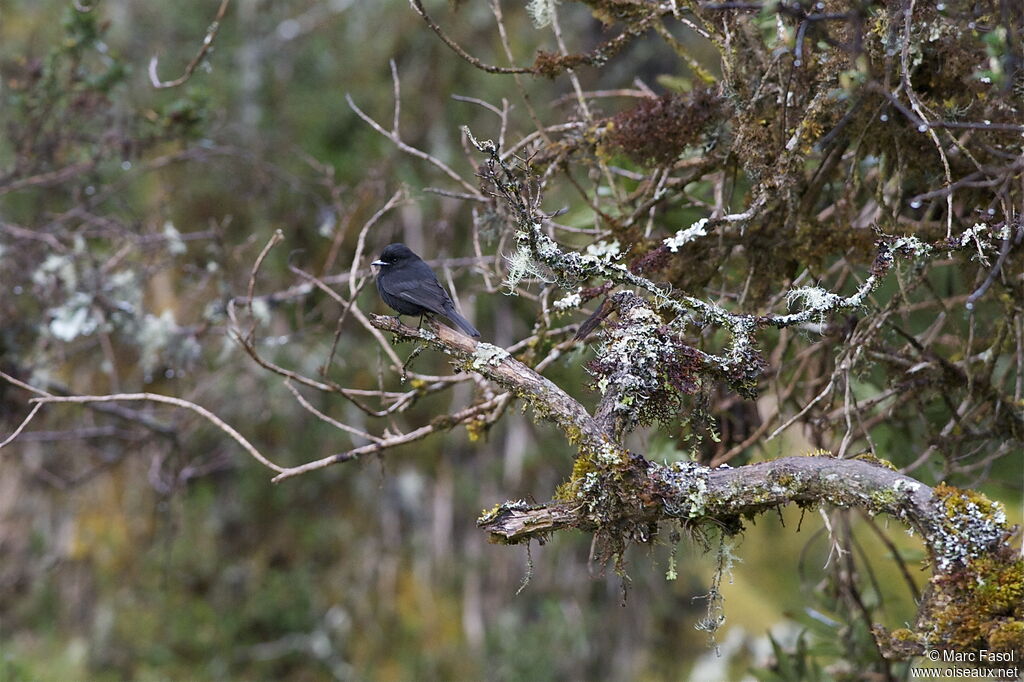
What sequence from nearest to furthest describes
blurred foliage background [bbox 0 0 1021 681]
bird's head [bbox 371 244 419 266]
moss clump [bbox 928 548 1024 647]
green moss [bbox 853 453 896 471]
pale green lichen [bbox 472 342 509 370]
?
1. moss clump [bbox 928 548 1024 647]
2. green moss [bbox 853 453 896 471]
3. pale green lichen [bbox 472 342 509 370]
4. bird's head [bbox 371 244 419 266]
5. blurred foliage background [bbox 0 0 1021 681]

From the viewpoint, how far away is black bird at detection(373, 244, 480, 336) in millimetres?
4297

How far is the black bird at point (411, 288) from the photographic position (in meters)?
4.30

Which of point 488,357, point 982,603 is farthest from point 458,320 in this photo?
point 982,603

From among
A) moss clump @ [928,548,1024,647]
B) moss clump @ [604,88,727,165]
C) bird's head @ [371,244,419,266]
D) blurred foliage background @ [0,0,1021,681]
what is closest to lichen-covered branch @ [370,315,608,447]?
moss clump @ [928,548,1024,647]

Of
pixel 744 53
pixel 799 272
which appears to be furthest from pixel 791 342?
pixel 744 53

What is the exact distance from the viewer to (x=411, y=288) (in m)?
4.45

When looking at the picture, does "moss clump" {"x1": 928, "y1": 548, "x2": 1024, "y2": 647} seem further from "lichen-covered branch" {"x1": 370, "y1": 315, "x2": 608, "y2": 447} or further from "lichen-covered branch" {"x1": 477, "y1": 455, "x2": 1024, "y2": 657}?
"lichen-covered branch" {"x1": 370, "y1": 315, "x2": 608, "y2": 447}

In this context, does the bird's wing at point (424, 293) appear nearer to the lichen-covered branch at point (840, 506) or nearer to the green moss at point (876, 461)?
the lichen-covered branch at point (840, 506)

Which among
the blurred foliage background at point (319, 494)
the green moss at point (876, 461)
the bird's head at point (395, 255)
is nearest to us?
the green moss at point (876, 461)

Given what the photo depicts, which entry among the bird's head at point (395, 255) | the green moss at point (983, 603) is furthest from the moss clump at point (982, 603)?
the bird's head at point (395, 255)

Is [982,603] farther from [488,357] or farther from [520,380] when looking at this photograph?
[488,357]

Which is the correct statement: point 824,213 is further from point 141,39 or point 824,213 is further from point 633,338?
point 141,39

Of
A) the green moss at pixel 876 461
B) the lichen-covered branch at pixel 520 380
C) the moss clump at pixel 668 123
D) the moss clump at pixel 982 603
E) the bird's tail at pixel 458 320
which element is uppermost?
the moss clump at pixel 668 123

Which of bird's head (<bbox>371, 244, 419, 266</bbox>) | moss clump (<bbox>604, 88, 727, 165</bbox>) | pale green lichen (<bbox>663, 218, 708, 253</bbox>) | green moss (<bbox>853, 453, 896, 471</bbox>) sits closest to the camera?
green moss (<bbox>853, 453, 896, 471</bbox>)
